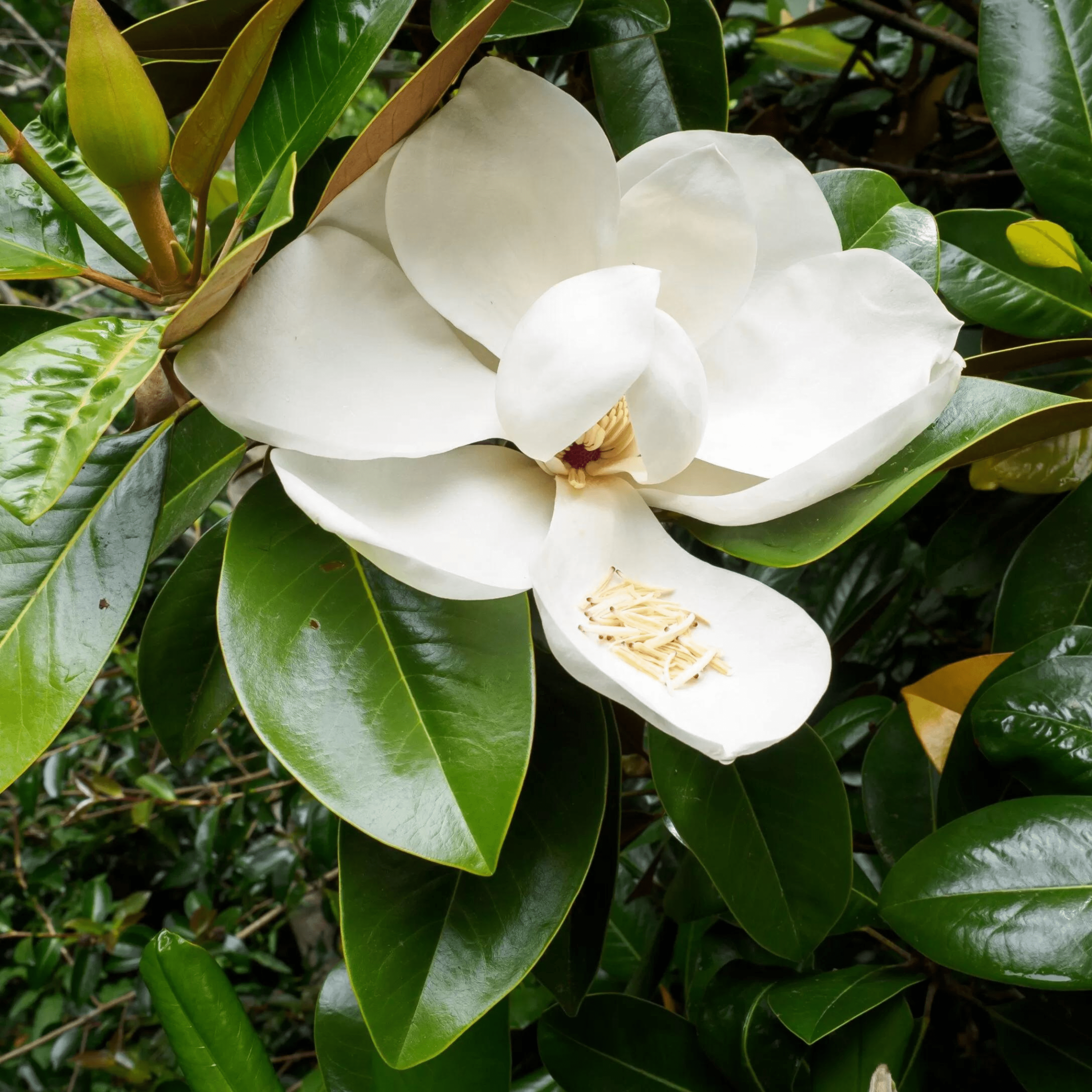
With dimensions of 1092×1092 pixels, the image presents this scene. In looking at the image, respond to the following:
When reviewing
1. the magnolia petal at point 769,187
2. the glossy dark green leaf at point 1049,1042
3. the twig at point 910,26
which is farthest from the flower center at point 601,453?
the twig at point 910,26

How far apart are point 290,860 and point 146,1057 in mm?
667

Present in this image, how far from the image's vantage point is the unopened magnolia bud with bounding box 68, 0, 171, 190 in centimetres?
45

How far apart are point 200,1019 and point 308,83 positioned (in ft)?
2.06

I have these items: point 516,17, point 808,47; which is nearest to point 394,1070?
point 516,17

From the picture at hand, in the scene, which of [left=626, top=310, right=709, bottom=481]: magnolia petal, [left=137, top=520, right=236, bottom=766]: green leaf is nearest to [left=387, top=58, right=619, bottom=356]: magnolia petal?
[left=626, top=310, right=709, bottom=481]: magnolia petal

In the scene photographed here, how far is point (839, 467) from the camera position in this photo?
1.62ft

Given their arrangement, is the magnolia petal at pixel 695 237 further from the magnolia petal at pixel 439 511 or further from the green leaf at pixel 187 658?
the green leaf at pixel 187 658

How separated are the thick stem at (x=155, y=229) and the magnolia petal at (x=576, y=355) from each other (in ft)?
0.70

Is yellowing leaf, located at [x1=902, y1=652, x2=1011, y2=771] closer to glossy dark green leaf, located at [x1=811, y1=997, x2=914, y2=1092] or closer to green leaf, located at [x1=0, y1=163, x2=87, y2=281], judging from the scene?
glossy dark green leaf, located at [x1=811, y1=997, x2=914, y2=1092]

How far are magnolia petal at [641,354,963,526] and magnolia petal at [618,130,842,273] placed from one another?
0.42 feet

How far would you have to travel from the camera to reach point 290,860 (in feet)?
5.67

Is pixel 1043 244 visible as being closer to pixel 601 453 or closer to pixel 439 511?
pixel 601 453

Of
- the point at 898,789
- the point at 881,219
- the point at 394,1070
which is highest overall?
the point at 881,219

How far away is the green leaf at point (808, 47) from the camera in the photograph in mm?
1522
